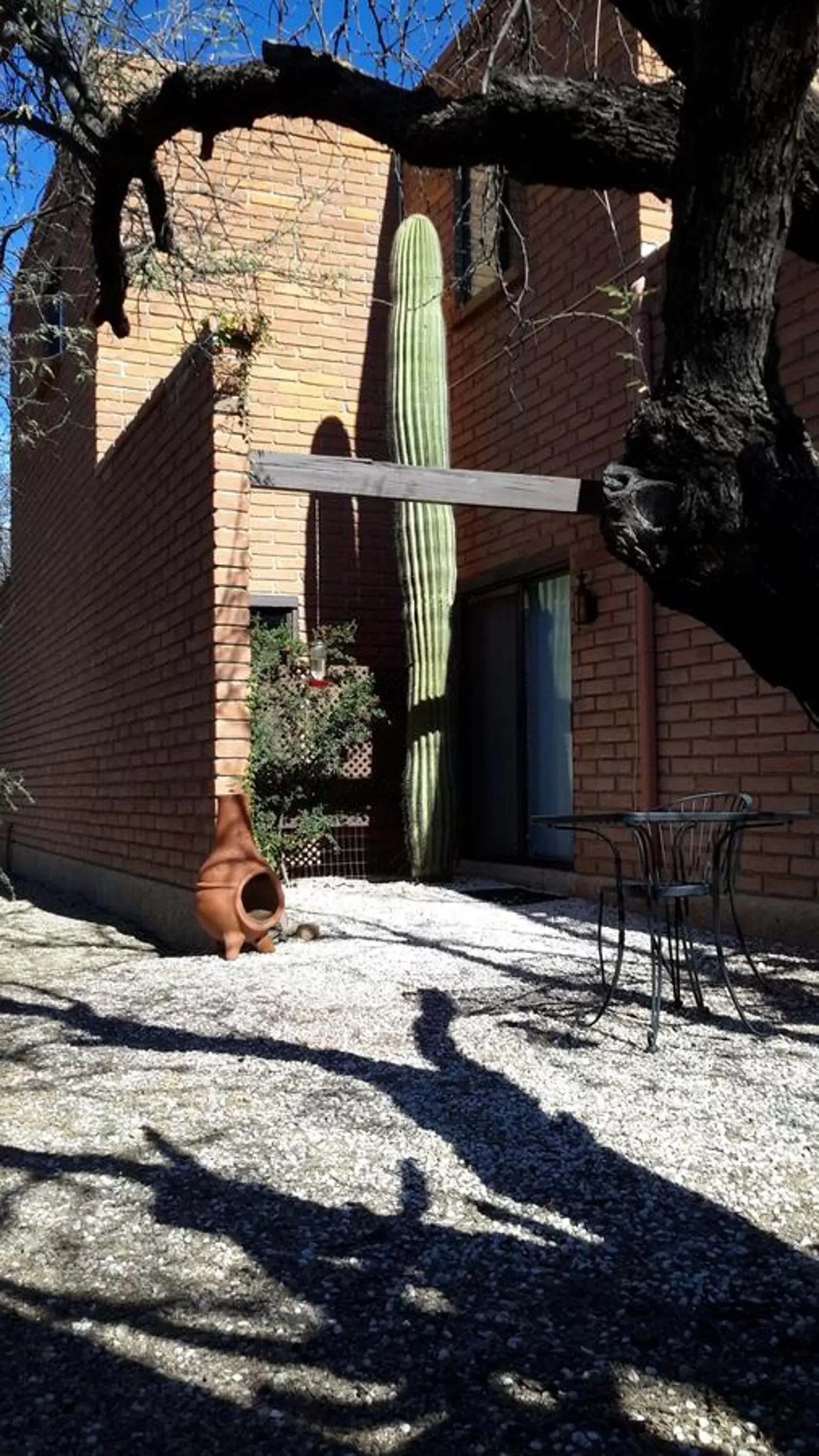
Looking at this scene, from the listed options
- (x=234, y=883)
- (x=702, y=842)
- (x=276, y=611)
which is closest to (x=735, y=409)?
(x=702, y=842)

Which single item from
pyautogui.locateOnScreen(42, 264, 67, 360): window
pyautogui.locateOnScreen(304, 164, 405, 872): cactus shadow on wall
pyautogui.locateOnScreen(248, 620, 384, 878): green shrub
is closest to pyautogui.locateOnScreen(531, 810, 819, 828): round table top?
pyautogui.locateOnScreen(42, 264, 67, 360): window

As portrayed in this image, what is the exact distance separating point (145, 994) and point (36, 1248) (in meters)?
2.75

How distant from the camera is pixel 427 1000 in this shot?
208 inches

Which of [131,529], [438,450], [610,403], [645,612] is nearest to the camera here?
[645,612]

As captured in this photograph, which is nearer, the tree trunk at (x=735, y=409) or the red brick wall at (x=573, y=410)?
the tree trunk at (x=735, y=409)

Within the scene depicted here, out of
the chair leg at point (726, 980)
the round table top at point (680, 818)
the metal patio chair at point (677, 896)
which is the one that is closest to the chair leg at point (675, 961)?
the metal patio chair at point (677, 896)

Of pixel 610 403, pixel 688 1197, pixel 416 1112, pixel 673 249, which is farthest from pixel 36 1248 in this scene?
pixel 610 403

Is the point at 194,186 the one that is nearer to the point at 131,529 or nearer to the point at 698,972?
the point at 131,529

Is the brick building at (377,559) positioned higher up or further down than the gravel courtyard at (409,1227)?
higher up

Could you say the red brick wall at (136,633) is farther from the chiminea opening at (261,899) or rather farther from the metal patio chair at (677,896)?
the metal patio chair at (677,896)

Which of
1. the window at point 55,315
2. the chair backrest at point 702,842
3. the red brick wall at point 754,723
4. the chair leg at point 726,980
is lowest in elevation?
the chair leg at point 726,980

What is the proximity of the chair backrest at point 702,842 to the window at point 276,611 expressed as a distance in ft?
13.9

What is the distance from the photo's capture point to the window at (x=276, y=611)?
34.0ft

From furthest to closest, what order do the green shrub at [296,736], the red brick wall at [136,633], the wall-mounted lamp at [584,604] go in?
the green shrub at [296,736] < the wall-mounted lamp at [584,604] < the red brick wall at [136,633]
